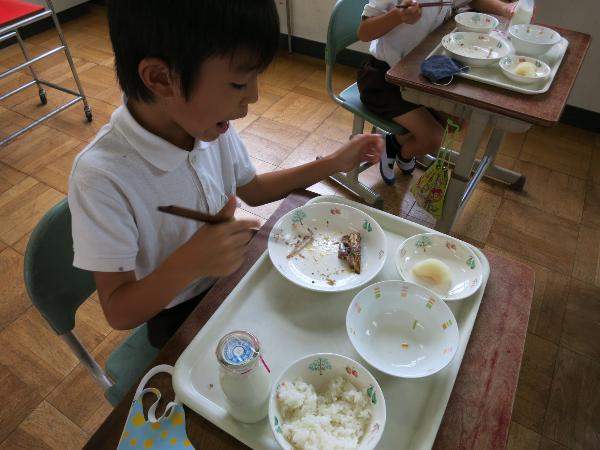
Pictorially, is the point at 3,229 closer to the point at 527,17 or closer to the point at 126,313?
the point at 126,313

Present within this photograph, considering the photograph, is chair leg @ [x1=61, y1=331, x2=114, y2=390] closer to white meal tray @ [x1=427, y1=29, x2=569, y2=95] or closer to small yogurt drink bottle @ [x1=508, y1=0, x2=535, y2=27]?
white meal tray @ [x1=427, y1=29, x2=569, y2=95]

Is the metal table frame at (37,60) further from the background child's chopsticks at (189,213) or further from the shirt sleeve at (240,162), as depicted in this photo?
the background child's chopsticks at (189,213)

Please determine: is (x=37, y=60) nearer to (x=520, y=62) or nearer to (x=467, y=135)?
(x=467, y=135)

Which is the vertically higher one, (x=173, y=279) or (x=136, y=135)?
(x=136, y=135)

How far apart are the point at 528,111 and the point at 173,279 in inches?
40.8

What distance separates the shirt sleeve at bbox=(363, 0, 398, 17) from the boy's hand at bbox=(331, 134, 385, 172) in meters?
0.79

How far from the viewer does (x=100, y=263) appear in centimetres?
66

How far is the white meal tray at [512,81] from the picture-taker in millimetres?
1233

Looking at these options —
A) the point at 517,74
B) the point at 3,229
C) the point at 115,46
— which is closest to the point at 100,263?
the point at 115,46

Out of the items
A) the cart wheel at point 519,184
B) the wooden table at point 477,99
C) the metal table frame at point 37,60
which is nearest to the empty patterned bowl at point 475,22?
the wooden table at point 477,99

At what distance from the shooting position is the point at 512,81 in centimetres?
127

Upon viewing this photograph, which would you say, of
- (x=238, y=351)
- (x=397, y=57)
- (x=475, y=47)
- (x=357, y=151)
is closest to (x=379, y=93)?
(x=397, y=57)

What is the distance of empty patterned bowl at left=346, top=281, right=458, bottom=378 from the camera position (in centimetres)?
62

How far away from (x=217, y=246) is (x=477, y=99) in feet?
3.04
